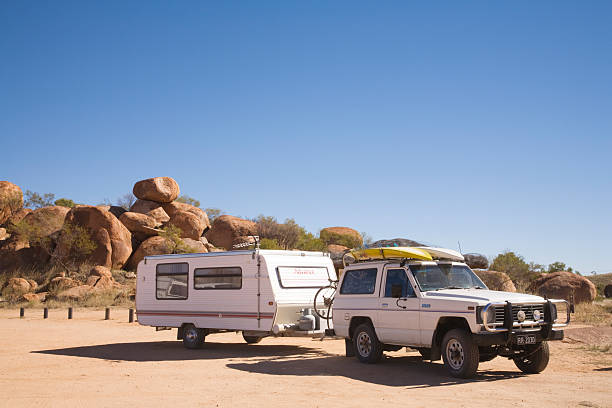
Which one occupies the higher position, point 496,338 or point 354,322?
point 354,322

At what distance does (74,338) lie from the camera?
21.2 meters

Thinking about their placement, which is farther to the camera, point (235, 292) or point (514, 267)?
point (514, 267)

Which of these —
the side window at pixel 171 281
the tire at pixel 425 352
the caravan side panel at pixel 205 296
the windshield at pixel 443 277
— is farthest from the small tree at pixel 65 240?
the windshield at pixel 443 277

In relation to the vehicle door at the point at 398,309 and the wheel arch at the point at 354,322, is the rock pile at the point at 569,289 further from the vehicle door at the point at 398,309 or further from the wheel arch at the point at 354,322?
the vehicle door at the point at 398,309

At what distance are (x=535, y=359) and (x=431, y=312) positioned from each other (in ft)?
7.36

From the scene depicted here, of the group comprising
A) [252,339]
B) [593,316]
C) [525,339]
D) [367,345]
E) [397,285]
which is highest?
[397,285]

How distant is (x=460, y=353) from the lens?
462 inches

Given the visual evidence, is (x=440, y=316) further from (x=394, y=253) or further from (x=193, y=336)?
(x=193, y=336)

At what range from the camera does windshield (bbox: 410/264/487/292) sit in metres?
12.9

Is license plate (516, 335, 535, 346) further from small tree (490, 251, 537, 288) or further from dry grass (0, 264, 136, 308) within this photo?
small tree (490, 251, 537, 288)

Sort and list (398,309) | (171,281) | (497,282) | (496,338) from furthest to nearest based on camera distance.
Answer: (497,282)
(171,281)
(398,309)
(496,338)

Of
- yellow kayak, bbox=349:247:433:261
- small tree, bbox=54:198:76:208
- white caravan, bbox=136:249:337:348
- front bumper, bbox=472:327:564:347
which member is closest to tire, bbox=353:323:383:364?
yellow kayak, bbox=349:247:433:261

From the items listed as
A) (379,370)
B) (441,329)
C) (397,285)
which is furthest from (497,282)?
(441,329)

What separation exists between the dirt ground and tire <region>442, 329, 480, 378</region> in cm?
22
